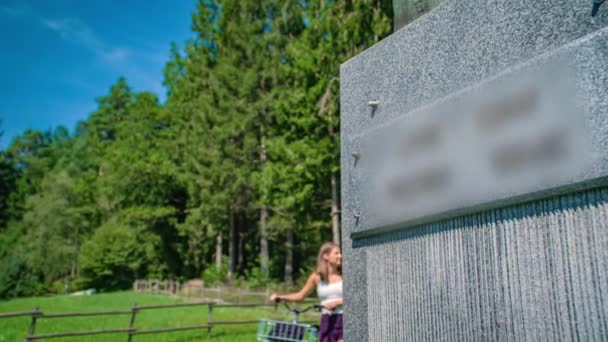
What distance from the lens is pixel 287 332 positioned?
639 centimetres

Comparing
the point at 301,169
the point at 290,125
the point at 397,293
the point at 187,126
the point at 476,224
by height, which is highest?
the point at 187,126

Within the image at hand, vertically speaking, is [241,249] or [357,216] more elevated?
[241,249]

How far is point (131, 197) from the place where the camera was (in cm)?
3859

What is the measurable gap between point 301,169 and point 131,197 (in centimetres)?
2120

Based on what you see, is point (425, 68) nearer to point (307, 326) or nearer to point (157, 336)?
point (307, 326)

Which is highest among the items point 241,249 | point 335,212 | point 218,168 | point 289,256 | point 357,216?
point 218,168

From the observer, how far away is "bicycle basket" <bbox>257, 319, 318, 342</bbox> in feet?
20.4

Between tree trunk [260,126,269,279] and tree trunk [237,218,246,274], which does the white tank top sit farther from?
tree trunk [237,218,246,274]

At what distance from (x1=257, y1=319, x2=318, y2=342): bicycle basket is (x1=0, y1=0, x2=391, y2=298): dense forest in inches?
394

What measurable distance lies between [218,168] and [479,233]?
2606cm

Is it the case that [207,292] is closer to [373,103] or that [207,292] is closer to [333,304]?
[333,304]

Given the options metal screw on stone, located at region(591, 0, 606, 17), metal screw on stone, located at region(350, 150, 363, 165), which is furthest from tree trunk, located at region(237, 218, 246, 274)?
metal screw on stone, located at region(591, 0, 606, 17)

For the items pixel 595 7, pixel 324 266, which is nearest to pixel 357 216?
pixel 324 266

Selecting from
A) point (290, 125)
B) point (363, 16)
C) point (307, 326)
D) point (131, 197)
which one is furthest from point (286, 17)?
point (307, 326)
